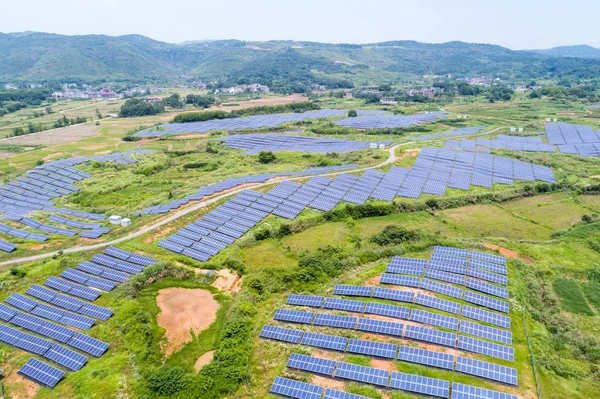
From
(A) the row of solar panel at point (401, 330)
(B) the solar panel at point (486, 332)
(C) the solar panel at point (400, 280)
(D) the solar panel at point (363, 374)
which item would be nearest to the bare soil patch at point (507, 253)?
(C) the solar panel at point (400, 280)

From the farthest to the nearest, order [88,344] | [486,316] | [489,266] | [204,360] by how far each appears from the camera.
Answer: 1. [489,266]
2. [486,316]
3. [88,344]
4. [204,360]

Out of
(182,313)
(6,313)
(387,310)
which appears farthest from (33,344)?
(387,310)

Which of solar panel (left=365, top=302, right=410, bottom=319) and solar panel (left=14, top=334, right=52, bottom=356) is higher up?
solar panel (left=365, top=302, right=410, bottom=319)

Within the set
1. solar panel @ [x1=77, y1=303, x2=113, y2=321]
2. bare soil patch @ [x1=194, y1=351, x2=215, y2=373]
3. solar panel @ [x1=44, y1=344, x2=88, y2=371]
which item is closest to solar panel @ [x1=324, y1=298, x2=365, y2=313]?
bare soil patch @ [x1=194, y1=351, x2=215, y2=373]

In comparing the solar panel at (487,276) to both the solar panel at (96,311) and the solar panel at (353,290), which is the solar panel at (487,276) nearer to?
the solar panel at (353,290)

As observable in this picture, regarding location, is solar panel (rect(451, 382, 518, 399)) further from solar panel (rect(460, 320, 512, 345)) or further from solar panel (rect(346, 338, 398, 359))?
solar panel (rect(460, 320, 512, 345))

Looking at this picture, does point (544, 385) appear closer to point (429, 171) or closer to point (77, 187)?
point (429, 171)

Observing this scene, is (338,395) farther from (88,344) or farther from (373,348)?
(88,344)
